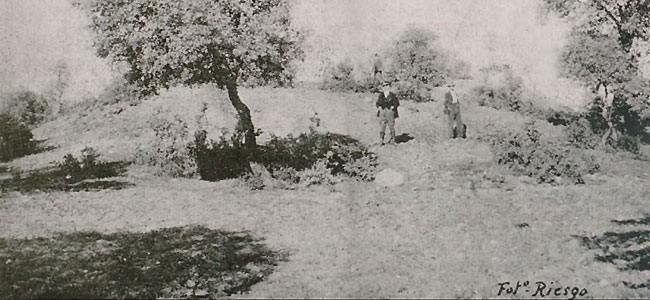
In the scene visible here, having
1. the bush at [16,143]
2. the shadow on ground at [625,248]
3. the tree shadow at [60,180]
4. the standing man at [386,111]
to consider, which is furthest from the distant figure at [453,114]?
the bush at [16,143]

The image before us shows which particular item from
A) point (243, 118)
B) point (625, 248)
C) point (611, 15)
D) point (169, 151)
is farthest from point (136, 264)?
point (611, 15)

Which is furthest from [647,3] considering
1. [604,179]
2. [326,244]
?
[326,244]

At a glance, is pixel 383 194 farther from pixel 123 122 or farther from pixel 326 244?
pixel 123 122

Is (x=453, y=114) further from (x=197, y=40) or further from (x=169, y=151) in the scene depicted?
(x=169, y=151)

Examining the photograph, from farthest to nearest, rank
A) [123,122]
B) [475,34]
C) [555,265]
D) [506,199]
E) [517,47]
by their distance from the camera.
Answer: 1. [123,122]
2. [517,47]
3. [475,34]
4. [506,199]
5. [555,265]

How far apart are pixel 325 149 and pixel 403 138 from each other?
1869 mm

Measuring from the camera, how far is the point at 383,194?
26.4 ft

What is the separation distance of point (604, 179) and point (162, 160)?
7.11m

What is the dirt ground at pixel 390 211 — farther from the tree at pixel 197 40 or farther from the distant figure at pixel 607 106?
the tree at pixel 197 40

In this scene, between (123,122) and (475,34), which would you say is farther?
(123,122)

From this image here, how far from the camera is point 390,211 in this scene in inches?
290

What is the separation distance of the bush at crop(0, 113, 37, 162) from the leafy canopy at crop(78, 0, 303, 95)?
1819 millimetres

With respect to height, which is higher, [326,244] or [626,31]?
[626,31]

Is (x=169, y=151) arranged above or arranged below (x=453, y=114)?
below
